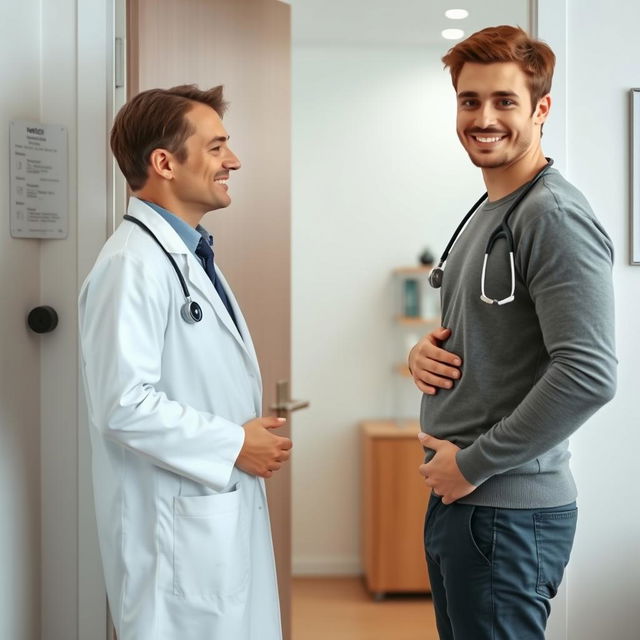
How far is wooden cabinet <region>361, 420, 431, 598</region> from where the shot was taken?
11.8ft

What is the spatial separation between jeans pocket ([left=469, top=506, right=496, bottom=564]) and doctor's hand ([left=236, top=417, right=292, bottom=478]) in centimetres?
43

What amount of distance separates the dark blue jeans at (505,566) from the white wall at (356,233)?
2.56 metres

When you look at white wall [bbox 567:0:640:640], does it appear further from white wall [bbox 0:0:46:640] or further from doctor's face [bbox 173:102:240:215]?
white wall [bbox 0:0:46:640]

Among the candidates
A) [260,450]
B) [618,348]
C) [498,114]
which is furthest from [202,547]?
[618,348]

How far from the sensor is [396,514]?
3.62 m

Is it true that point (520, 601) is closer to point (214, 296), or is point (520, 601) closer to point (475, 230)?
point (475, 230)

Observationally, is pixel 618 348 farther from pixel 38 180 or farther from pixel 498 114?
pixel 38 180

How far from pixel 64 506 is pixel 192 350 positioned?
0.80 meters

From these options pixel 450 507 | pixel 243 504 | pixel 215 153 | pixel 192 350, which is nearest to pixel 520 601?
pixel 450 507

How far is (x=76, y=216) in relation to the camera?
6.82ft

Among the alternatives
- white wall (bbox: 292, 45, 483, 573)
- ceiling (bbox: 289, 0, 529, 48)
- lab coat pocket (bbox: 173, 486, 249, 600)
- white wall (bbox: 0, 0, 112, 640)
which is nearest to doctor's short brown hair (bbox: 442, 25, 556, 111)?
lab coat pocket (bbox: 173, 486, 249, 600)

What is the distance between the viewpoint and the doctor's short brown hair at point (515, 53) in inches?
54.6

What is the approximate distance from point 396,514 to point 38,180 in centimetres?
231

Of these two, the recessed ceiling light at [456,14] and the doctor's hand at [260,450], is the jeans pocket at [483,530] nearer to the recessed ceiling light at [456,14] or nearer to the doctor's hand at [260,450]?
the doctor's hand at [260,450]
